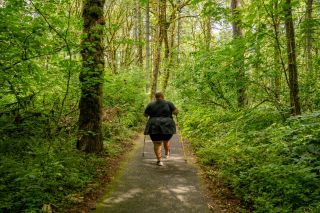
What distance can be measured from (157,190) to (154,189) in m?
0.09

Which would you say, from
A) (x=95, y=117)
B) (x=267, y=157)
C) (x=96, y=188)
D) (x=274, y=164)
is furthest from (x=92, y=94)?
(x=274, y=164)

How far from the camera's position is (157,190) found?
6246mm

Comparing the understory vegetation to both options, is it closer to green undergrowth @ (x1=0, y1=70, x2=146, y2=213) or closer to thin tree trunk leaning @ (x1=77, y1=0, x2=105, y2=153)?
green undergrowth @ (x1=0, y1=70, x2=146, y2=213)

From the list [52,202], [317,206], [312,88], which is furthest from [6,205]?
[312,88]

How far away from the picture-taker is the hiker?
8.31 meters

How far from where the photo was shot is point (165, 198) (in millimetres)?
5785

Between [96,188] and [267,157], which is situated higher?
[267,157]

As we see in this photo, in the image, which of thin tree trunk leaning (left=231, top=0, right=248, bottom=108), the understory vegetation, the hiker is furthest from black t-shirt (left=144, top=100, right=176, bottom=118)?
thin tree trunk leaning (left=231, top=0, right=248, bottom=108)

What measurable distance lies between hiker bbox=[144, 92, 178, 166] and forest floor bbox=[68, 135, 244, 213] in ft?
Result: 2.20

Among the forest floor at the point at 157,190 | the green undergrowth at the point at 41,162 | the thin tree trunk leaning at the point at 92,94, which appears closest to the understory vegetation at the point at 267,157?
the forest floor at the point at 157,190

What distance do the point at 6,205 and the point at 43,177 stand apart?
121 cm

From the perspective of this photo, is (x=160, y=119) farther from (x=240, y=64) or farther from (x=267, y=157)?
(x=240, y=64)

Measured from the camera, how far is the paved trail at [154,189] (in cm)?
536

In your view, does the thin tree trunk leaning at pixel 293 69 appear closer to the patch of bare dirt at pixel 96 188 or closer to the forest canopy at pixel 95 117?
the forest canopy at pixel 95 117
